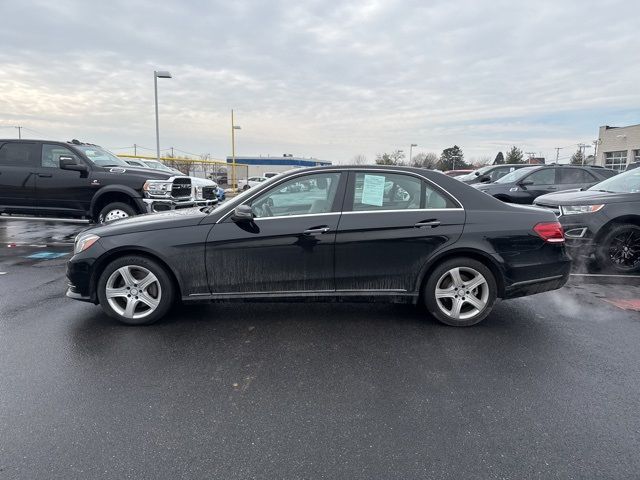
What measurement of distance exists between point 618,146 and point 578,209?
45.4m

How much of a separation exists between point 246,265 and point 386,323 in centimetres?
150

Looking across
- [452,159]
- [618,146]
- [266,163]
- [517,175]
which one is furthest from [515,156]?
[517,175]

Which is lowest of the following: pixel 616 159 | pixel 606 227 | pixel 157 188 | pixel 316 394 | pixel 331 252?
pixel 316 394

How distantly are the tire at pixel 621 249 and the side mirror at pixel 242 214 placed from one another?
5.32 meters

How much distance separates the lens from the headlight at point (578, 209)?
6.19m

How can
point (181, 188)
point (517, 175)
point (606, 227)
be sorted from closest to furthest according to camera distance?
point (606, 227) → point (181, 188) → point (517, 175)

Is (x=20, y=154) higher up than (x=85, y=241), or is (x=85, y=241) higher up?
(x=20, y=154)

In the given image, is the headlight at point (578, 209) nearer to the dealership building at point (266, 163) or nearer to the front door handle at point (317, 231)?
the front door handle at point (317, 231)

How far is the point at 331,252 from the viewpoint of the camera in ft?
13.0

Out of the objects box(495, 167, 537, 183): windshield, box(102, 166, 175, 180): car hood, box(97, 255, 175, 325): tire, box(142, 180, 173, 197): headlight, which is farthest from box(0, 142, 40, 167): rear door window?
box(495, 167, 537, 183): windshield

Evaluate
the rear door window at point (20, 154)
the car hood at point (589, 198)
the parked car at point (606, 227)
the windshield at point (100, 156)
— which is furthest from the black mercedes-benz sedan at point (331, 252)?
the rear door window at point (20, 154)

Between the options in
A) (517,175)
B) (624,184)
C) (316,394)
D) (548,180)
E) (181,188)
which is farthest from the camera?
(517,175)

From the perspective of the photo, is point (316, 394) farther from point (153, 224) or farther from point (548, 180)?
point (548, 180)

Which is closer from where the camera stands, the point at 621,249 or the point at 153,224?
the point at 153,224
